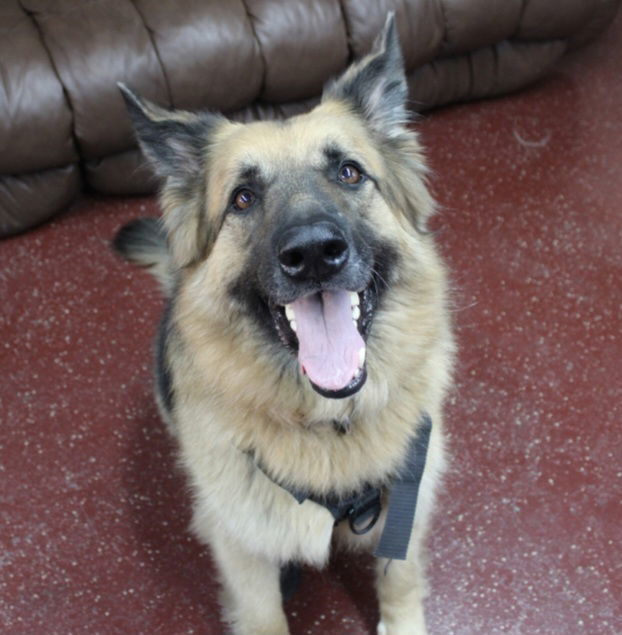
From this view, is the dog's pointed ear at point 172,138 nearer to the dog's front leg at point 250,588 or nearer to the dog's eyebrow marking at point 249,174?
the dog's eyebrow marking at point 249,174

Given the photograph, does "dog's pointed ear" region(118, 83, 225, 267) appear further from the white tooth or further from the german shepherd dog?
the white tooth

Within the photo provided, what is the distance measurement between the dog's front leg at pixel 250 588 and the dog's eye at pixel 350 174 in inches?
31.2

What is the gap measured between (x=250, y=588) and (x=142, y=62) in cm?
171

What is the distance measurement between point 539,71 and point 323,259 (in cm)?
219

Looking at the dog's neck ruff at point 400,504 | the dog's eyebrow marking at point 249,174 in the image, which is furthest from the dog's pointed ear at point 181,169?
the dog's neck ruff at point 400,504

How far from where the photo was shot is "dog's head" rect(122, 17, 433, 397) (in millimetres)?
1491

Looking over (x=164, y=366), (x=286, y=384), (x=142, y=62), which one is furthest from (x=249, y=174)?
(x=142, y=62)

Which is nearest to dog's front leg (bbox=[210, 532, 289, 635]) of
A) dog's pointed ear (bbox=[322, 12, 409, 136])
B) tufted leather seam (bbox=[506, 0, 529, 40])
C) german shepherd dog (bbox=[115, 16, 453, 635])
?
german shepherd dog (bbox=[115, 16, 453, 635])

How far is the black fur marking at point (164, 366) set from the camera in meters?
1.87

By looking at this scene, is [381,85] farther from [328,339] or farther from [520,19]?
[520,19]

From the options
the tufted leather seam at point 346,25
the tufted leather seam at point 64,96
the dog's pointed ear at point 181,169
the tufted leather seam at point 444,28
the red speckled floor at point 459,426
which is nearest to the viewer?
the dog's pointed ear at point 181,169

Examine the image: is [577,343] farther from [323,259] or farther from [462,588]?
[323,259]

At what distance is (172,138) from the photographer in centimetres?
170

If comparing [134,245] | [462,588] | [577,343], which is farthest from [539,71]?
[462,588]
